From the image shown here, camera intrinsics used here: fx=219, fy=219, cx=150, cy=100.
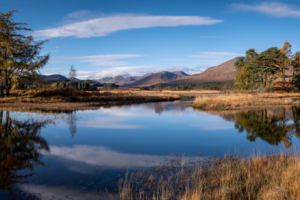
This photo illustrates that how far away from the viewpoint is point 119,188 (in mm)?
5188

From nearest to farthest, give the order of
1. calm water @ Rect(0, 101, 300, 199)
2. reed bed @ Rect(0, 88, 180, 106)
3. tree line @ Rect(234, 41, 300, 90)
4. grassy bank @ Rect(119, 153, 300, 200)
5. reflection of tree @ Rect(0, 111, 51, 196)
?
grassy bank @ Rect(119, 153, 300, 200) → calm water @ Rect(0, 101, 300, 199) → reflection of tree @ Rect(0, 111, 51, 196) → reed bed @ Rect(0, 88, 180, 106) → tree line @ Rect(234, 41, 300, 90)

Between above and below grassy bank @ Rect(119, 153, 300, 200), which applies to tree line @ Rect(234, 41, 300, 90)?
above

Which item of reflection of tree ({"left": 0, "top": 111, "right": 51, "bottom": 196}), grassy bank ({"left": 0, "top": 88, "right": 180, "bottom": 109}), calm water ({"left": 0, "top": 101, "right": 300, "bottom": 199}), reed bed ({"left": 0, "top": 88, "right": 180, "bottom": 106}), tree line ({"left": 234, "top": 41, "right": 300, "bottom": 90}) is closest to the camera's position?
calm water ({"left": 0, "top": 101, "right": 300, "bottom": 199})

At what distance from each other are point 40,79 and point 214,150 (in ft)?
95.0

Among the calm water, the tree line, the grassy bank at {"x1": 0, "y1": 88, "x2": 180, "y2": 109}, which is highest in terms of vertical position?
the tree line

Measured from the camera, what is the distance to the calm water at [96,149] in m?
5.54

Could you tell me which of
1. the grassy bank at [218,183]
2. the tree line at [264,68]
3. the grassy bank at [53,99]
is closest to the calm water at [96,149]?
the grassy bank at [218,183]

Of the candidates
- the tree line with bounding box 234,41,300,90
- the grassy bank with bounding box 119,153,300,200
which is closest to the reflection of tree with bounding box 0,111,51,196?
the grassy bank with bounding box 119,153,300,200

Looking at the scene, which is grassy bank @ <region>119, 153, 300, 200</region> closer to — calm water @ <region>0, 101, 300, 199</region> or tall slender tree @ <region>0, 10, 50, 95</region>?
calm water @ <region>0, 101, 300, 199</region>

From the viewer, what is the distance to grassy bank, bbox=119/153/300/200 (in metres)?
4.76

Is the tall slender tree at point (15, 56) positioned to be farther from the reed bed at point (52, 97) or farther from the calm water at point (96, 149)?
the calm water at point (96, 149)

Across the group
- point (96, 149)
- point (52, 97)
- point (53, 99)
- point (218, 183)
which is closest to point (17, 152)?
point (96, 149)

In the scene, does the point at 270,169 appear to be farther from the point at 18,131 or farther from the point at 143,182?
the point at 18,131

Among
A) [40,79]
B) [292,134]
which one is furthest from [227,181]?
[40,79]
